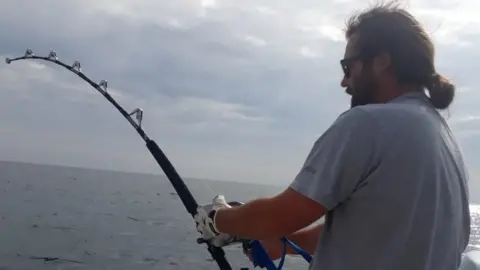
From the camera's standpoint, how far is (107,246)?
74.4 feet

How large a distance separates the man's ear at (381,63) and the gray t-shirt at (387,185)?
21cm

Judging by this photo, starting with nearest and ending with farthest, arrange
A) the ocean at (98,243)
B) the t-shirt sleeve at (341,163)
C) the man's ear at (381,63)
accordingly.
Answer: the t-shirt sleeve at (341,163)
the man's ear at (381,63)
the ocean at (98,243)

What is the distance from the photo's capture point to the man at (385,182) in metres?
2.38

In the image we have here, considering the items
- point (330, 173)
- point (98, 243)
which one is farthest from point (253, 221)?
point (98, 243)

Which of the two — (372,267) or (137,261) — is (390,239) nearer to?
(372,267)

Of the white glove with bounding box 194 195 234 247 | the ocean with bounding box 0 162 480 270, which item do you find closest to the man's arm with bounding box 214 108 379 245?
the white glove with bounding box 194 195 234 247

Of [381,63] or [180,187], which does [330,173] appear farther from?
[180,187]

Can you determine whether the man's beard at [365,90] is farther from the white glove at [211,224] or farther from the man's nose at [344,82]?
the white glove at [211,224]

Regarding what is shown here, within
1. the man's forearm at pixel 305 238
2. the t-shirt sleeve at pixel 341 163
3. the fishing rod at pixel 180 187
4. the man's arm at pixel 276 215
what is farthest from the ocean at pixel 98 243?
the t-shirt sleeve at pixel 341 163

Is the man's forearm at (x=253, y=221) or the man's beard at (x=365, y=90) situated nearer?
the man's forearm at (x=253, y=221)

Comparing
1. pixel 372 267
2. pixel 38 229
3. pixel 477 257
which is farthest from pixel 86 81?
pixel 38 229

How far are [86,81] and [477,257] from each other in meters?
3.94

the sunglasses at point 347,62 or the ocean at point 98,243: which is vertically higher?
the sunglasses at point 347,62

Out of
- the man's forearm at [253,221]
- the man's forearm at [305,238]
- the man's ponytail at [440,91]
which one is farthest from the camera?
the man's forearm at [305,238]
